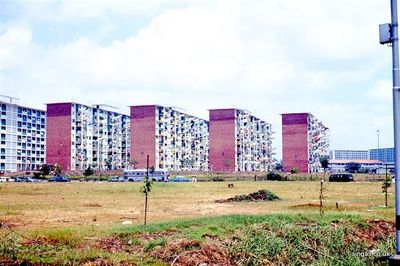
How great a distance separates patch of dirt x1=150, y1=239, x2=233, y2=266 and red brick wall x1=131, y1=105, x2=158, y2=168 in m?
110

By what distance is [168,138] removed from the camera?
13338 cm

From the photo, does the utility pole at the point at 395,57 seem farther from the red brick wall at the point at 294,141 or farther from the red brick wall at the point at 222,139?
the red brick wall at the point at 294,141

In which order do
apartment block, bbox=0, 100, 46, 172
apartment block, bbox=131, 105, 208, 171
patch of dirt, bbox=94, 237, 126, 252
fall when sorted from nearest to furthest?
patch of dirt, bbox=94, 237, 126, 252 → apartment block, bbox=0, 100, 46, 172 → apartment block, bbox=131, 105, 208, 171

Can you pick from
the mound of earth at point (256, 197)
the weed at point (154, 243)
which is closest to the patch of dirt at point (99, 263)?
the weed at point (154, 243)

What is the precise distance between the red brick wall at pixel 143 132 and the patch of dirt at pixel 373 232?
105m

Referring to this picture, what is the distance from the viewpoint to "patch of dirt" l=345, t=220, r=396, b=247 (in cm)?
1636

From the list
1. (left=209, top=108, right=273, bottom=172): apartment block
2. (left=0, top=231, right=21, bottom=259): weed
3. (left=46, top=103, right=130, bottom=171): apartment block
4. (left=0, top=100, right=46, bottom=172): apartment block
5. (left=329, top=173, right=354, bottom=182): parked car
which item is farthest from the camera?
(left=209, top=108, right=273, bottom=172): apartment block

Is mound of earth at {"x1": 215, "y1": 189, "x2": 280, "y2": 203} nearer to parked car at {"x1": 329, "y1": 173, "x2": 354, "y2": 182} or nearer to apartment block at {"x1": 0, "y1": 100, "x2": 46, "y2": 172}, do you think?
parked car at {"x1": 329, "y1": 173, "x2": 354, "y2": 182}

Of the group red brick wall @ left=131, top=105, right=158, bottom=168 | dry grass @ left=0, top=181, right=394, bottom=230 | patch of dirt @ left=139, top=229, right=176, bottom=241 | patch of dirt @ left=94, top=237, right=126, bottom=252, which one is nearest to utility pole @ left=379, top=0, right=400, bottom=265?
patch of dirt @ left=94, top=237, right=126, bottom=252

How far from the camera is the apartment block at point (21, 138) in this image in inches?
4567

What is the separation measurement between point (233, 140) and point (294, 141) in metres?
16.9

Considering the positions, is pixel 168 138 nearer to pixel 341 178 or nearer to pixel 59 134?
pixel 59 134

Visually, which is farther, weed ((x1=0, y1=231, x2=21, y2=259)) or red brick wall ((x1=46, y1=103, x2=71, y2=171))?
red brick wall ((x1=46, y1=103, x2=71, y2=171))

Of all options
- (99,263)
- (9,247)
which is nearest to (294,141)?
(9,247)
